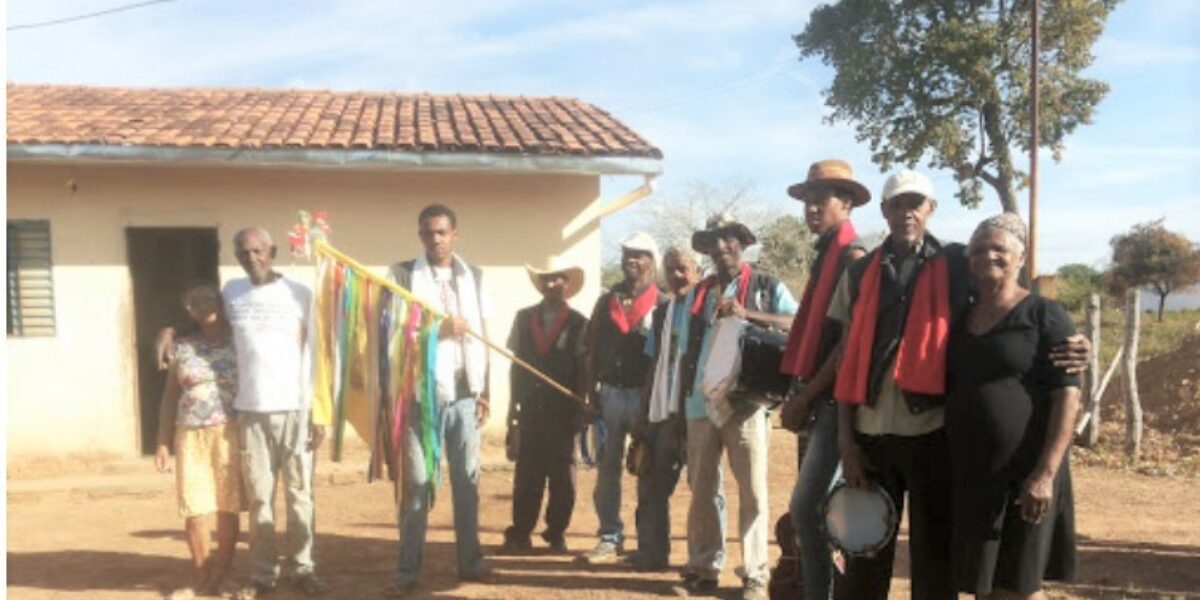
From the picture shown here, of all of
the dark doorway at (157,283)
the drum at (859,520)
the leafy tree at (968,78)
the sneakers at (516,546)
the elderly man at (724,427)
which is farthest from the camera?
the leafy tree at (968,78)

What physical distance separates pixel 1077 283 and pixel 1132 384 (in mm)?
24842

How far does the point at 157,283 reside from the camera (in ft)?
31.9

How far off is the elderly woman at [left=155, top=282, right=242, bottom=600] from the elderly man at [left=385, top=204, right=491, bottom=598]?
0.86 meters

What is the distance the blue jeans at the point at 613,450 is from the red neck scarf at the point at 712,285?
2.88ft

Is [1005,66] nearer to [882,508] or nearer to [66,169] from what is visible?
[66,169]

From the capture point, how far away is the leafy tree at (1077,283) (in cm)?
2822

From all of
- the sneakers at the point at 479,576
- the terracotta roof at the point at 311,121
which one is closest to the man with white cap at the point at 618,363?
the sneakers at the point at 479,576

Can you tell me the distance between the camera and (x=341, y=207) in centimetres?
880

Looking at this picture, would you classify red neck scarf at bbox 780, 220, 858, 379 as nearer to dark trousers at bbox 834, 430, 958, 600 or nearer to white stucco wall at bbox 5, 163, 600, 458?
dark trousers at bbox 834, 430, 958, 600

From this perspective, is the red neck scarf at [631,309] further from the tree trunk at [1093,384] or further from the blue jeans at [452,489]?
the tree trunk at [1093,384]

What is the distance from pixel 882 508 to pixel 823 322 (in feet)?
2.51

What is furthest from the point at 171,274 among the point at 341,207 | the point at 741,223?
the point at 741,223

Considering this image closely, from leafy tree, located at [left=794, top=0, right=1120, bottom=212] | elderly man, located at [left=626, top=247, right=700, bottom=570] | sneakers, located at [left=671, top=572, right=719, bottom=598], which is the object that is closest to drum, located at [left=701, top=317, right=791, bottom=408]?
elderly man, located at [left=626, top=247, right=700, bottom=570]

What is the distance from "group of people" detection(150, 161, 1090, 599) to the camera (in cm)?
322
